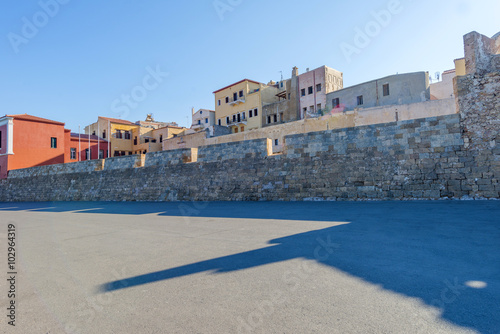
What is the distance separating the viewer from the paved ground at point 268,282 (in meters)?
2.17

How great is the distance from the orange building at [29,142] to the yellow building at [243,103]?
73.2 ft

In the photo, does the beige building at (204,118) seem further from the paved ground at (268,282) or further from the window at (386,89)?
the paved ground at (268,282)

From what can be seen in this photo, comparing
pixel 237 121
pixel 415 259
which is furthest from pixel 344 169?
pixel 237 121

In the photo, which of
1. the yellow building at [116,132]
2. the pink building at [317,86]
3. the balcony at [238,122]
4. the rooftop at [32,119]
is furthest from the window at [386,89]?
the yellow building at [116,132]

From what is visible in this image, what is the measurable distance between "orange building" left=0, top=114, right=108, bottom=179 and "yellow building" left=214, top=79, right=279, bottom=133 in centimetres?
2230

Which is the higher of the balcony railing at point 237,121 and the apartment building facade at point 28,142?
the balcony railing at point 237,121

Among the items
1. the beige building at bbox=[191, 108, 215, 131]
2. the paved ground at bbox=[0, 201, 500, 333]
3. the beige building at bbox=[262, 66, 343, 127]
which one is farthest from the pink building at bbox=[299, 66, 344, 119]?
the paved ground at bbox=[0, 201, 500, 333]

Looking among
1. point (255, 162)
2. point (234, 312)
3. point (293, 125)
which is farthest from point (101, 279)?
point (293, 125)

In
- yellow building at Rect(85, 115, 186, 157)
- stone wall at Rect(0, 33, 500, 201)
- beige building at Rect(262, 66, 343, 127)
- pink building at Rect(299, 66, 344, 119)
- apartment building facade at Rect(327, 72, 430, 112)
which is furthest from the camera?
yellow building at Rect(85, 115, 186, 157)

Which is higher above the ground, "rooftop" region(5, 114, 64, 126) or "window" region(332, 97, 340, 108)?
"window" region(332, 97, 340, 108)

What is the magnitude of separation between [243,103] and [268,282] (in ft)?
138

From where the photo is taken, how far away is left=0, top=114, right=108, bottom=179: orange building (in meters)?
27.6

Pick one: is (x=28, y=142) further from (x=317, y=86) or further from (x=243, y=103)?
(x=317, y=86)

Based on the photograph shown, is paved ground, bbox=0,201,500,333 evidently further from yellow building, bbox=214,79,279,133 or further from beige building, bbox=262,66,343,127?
yellow building, bbox=214,79,279,133
